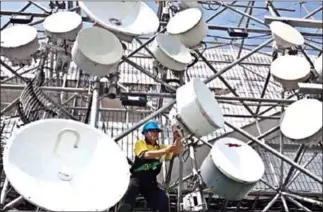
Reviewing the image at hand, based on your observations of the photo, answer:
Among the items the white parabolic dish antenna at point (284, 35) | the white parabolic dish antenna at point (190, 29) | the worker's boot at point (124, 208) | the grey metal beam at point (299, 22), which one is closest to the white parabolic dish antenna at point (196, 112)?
the worker's boot at point (124, 208)

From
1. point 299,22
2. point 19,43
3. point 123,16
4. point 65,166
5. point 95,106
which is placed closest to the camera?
point 65,166

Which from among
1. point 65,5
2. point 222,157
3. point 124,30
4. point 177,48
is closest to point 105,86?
point 124,30

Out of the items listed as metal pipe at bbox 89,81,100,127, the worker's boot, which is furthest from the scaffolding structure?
the worker's boot

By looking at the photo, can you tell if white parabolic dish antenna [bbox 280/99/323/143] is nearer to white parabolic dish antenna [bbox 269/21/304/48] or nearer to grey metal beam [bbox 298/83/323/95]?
grey metal beam [bbox 298/83/323/95]

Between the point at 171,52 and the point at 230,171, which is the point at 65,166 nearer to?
the point at 230,171

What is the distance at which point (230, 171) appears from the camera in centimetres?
602

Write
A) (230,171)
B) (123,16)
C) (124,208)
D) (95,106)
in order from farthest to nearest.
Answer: (123,16) < (95,106) < (124,208) < (230,171)

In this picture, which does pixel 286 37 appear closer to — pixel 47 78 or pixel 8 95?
pixel 47 78

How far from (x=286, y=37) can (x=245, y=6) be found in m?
4.82

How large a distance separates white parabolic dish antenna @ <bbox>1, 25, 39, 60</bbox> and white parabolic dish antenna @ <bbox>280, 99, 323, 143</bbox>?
3.42m

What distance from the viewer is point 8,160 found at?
5148mm

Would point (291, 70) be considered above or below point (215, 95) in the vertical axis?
above

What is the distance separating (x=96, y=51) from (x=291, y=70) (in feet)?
8.63

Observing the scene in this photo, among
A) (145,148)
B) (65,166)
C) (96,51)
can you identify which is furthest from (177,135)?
(96,51)
